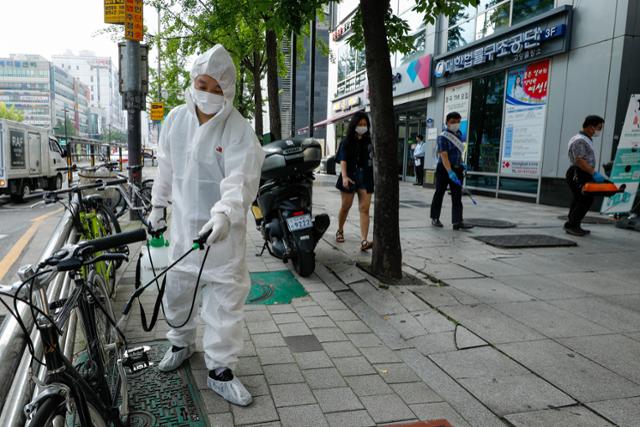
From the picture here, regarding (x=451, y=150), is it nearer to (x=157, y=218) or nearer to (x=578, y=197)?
(x=578, y=197)

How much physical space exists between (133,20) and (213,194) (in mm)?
6572

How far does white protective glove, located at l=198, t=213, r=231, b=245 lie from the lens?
7.43 feet

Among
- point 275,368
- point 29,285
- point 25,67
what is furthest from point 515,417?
point 25,67

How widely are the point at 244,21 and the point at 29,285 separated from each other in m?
11.3

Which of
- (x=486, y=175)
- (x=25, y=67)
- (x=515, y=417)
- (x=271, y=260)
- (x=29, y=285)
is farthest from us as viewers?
(x=25, y=67)

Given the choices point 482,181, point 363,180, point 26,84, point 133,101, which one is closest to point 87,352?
point 363,180

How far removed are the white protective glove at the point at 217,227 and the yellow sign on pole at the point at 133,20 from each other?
22.8 ft

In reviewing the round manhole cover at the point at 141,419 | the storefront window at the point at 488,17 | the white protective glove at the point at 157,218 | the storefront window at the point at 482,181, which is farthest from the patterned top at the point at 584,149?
the round manhole cover at the point at 141,419

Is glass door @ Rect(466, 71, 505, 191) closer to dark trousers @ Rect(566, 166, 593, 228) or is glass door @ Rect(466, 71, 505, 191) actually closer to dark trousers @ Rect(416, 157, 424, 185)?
dark trousers @ Rect(416, 157, 424, 185)

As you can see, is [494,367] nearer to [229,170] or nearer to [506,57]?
[229,170]

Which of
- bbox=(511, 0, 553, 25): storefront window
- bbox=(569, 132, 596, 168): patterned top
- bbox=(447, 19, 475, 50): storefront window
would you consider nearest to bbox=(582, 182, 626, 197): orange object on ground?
bbox=(569, 132, 596, 168): patterned top

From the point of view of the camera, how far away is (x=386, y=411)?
8.53 feet

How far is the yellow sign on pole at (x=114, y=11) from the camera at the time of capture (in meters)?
7.92

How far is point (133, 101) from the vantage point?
27.8 ft
